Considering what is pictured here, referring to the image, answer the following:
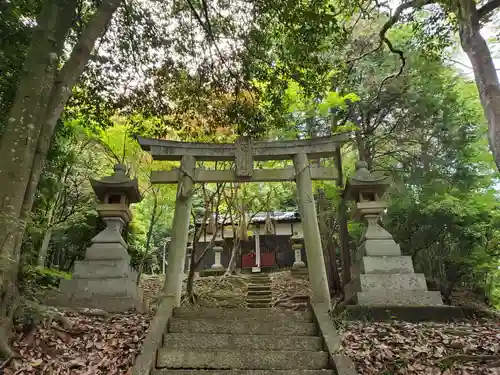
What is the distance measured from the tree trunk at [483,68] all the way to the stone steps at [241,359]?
4.11 m

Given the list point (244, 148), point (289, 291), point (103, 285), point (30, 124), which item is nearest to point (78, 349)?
point (103, 285)

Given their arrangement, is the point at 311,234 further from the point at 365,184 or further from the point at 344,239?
the point at 344,239

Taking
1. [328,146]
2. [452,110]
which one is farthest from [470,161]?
[328,146]

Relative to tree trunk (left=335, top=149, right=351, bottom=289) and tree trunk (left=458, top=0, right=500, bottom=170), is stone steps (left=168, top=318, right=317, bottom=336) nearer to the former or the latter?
tree trunk (left=458, top=0, right=500, bottom=170)

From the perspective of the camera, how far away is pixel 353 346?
5.72 m

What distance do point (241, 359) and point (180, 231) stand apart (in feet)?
11.9

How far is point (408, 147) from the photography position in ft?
44.1

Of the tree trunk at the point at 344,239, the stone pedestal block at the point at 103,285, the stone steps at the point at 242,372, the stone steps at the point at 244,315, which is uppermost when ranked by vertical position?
the tree trunk at the point at 344,239

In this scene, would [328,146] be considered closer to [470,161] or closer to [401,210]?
[401,210]

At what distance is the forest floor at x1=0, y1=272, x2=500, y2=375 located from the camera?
5.03 metres

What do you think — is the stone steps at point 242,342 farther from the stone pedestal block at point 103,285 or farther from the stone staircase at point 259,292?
the stone staircase at point 259,292

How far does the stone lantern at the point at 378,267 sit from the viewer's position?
8062 mm

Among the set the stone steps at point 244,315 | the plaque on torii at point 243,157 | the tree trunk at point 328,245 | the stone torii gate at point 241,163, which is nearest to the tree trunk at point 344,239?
the tree trunk at point 328,245

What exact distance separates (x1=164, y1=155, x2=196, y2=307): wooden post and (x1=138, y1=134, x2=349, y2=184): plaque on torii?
20 centimetres
